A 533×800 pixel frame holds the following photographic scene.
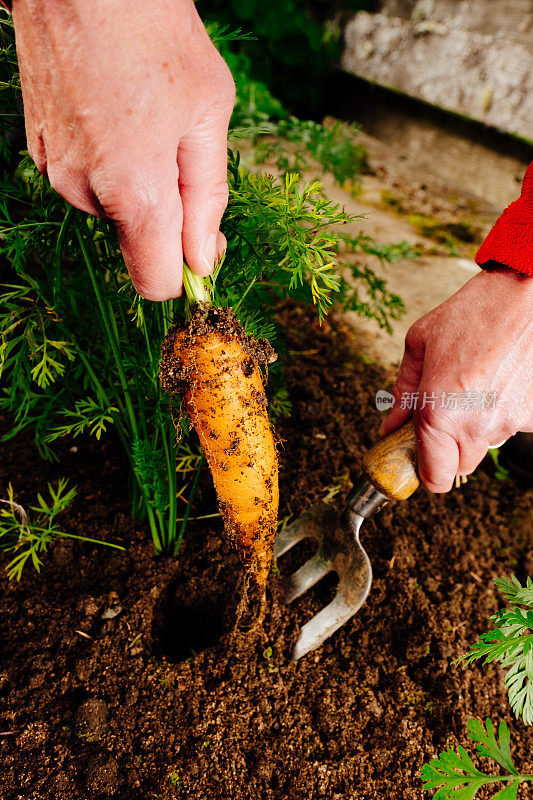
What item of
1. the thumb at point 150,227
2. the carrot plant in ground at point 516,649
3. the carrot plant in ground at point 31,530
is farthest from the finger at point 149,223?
A: the carrot plant in ground at point 516,649

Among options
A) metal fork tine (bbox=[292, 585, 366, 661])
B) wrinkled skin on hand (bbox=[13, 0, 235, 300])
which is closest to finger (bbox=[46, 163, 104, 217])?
wrinkled skin on hand (bbox=[13, 0, 235, 300])

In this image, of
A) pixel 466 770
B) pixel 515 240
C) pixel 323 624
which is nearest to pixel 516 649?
pixel 466 770

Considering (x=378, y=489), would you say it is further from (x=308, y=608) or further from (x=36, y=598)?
(x=36, y=598)

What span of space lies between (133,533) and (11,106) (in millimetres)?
1089

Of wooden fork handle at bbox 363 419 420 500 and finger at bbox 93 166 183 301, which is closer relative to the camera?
finger at bbox 93 166 183 301

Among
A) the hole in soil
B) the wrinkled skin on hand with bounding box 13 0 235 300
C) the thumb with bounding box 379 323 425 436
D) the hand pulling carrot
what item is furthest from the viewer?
the hole in soil

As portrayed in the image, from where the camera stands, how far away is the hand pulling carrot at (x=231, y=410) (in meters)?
1.06

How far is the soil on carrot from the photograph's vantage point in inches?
46.8

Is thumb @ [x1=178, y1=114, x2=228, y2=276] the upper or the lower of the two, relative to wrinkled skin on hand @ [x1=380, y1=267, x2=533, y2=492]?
upper

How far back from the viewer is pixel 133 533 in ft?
5.08

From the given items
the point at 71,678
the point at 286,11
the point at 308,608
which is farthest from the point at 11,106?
the point at 286,11

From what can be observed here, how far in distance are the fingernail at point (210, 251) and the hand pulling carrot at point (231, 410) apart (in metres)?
0.04

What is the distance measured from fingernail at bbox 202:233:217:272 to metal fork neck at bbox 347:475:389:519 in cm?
65

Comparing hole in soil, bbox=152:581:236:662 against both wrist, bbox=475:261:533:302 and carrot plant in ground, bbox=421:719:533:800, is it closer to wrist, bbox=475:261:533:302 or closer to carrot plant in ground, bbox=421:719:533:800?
carrot plant in ground, bbox=421:719:533:800
